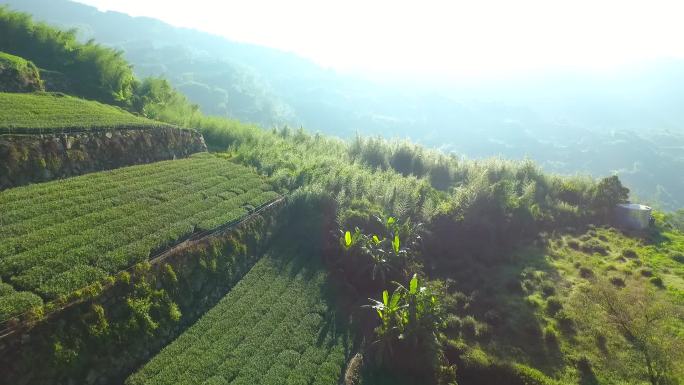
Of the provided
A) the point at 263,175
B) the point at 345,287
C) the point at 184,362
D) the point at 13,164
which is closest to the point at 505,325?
the point at 345,287

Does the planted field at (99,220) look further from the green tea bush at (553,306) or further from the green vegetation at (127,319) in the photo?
the green tea bush at (553,306)

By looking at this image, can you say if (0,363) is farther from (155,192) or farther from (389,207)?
(389,207)

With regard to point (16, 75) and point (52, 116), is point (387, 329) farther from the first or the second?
point (16, 75)

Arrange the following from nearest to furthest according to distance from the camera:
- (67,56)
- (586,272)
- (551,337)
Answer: (551,337) < (586,272) < (67,56)

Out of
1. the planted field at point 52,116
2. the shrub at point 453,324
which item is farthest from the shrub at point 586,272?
the planted field at point 52,116

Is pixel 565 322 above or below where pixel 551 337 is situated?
above

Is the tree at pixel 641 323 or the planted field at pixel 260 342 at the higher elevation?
the tree at pixel 641 323

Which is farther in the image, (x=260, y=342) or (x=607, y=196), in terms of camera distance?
(x=607, y=196)

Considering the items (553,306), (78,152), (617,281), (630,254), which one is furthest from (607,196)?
(78,152)
